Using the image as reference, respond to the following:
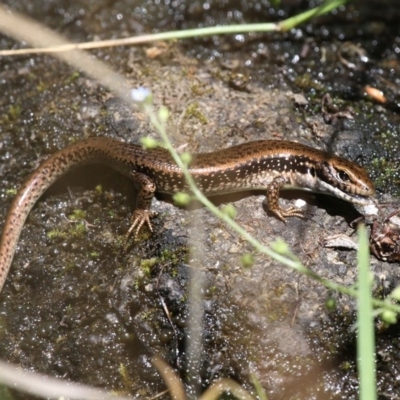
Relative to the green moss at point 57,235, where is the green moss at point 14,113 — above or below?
above

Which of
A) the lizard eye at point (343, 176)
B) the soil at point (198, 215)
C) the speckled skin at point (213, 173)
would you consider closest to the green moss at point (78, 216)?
the soil at point (198, 215)

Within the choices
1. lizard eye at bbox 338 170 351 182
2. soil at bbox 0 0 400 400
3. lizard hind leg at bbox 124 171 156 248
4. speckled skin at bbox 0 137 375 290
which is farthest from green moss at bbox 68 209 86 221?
lizard eye at bbox 338 170 351 182

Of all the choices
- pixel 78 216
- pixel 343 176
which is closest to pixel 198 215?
pixel 78 216

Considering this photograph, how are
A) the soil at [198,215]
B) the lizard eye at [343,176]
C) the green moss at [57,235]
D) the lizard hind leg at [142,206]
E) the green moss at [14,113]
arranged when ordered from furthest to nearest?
the green moss at [14,113]
the green moss at [57,235]
the lizard hind leg at [142,206]
the lizard eye at [343,176]
the soil at [198,215]

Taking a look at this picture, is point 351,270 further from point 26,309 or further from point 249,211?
point 26,309

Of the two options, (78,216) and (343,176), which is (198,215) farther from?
(343,176)

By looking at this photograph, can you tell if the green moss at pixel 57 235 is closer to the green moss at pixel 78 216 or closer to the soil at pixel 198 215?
the soil at pixel 198 215

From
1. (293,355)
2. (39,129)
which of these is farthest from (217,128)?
(293,355)

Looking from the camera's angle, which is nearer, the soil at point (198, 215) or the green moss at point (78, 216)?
the soil at point (198, 215)
